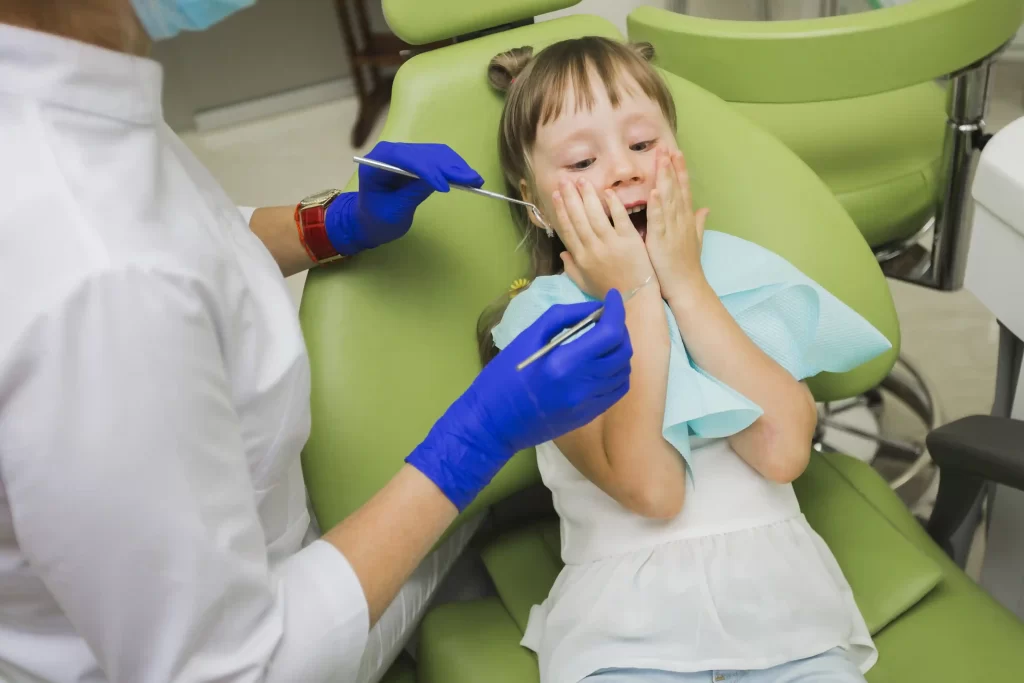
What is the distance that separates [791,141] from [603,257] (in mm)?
812

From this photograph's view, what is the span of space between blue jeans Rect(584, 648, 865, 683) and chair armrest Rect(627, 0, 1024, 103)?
2.72ft

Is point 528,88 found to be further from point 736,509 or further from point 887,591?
point 887,591

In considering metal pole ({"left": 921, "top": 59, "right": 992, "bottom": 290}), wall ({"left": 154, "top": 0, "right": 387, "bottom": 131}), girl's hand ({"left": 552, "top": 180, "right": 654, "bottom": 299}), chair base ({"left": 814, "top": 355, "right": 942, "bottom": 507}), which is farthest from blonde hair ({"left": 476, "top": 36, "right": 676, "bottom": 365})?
wall ({"left": 154, "top": 0, "right": 387, "bottom": 131})

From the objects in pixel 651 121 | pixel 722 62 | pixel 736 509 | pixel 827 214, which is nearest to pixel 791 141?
pixel 722 62

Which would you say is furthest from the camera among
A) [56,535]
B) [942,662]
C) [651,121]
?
[651,121]

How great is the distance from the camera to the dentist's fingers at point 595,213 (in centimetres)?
97

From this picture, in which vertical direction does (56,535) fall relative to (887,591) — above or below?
above

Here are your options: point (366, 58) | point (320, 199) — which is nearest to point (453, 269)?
point (320, 199)

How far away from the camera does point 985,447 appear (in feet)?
2.75

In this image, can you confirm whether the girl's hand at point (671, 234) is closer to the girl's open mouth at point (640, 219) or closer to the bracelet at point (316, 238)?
the girl's open mouth at point (640, 219)

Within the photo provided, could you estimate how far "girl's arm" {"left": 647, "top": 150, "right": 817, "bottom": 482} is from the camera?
3.02ft

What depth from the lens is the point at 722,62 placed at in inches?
50.1

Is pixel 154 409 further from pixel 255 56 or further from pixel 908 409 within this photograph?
pixel 255 56

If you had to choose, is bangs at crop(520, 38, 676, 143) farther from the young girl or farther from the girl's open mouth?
the girl's open mouth
